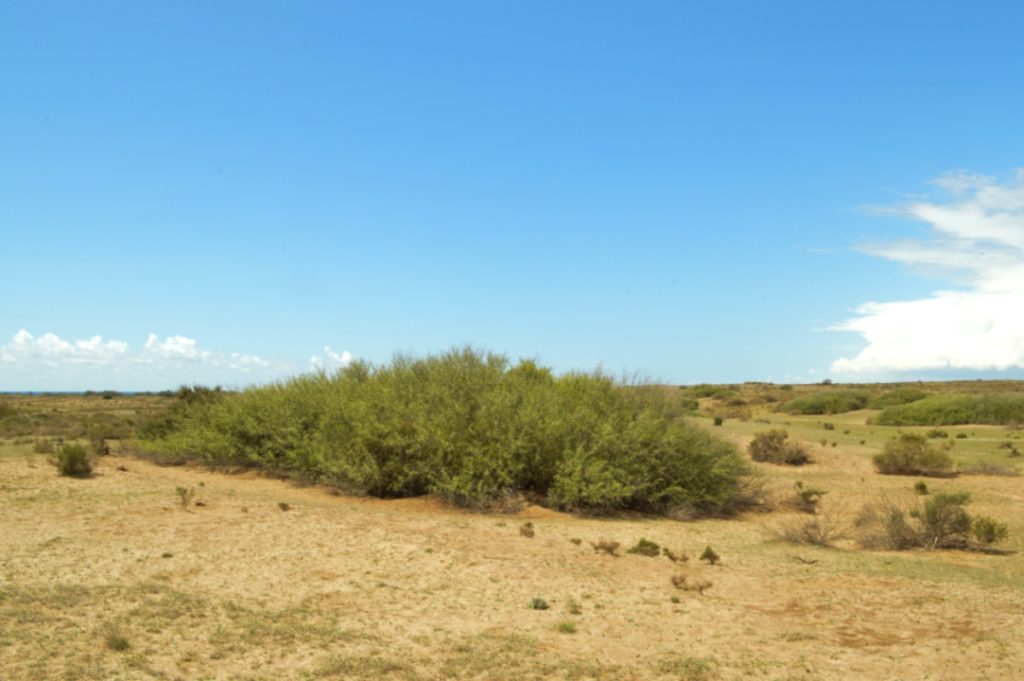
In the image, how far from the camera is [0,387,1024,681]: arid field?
8477 mm

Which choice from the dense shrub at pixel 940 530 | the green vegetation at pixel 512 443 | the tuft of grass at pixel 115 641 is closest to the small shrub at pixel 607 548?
the green vegetation at pixel 512 443

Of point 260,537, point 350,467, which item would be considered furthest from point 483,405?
point 260,537

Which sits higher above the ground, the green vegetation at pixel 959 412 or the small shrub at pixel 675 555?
the green vegetation at pixel 959 412

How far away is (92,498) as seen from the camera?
18.1 metres

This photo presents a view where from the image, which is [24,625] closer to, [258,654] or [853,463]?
[258,654]

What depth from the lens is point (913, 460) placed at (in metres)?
27.2

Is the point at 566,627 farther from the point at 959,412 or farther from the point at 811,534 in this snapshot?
the point at 959,412

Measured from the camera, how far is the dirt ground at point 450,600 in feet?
27.8

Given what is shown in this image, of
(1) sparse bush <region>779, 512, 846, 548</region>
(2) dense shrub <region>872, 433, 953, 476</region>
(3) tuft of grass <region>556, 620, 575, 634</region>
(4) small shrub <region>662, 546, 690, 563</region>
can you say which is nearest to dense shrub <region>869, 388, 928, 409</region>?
(2) dense shrub <region>872, 433, 953, 476</region>

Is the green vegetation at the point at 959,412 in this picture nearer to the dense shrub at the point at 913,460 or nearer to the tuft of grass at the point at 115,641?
the dense shrub at the point at 913,460

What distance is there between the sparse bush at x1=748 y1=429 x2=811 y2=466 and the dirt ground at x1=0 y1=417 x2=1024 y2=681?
10.7 meters

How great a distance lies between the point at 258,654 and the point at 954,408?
50.0m

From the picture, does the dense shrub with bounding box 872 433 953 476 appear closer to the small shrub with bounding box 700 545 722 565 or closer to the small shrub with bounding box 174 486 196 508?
the small shrub with bounding box 700 545 722 565

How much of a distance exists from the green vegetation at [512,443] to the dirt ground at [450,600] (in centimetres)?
168
